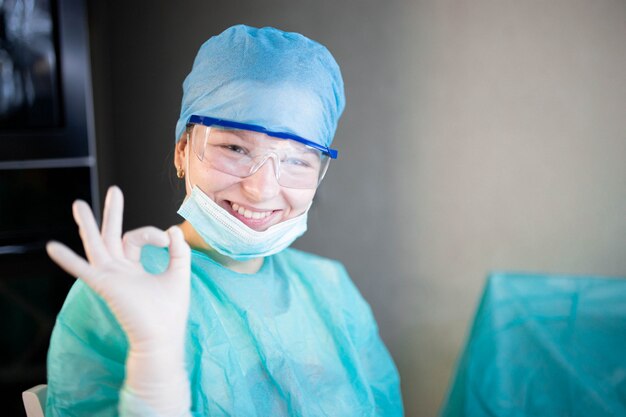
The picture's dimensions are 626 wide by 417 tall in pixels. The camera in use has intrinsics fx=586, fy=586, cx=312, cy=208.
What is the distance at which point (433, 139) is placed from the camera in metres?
1.34

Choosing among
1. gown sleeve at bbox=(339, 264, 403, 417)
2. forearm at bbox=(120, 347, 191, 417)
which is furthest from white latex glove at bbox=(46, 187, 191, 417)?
gown sleeve at bbox=(339, 264, 403, 417)

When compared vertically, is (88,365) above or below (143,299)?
below

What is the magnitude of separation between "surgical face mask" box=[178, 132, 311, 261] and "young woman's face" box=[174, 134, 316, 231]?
12 mm

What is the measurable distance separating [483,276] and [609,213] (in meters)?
0.30

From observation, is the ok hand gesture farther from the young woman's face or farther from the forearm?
the young woman's face

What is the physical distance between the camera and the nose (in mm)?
975

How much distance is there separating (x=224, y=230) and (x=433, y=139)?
583 millimetres

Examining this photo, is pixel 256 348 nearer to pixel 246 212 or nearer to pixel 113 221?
pixel 246 212

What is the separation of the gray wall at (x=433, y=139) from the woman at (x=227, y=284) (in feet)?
0.59

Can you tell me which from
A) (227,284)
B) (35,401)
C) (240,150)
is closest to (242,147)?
(240,150)

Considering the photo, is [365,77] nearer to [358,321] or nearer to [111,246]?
[358,321]

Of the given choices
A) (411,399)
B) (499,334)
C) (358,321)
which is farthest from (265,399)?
(411,399)

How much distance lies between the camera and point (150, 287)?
0.76 metres

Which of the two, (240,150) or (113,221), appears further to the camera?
(240,150)
